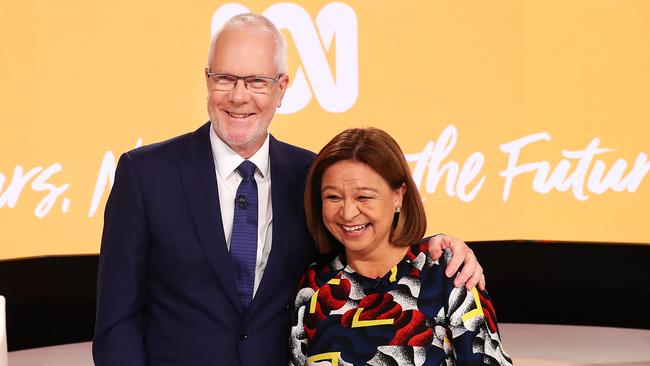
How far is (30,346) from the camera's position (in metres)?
5.41

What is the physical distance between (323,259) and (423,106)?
3338mm

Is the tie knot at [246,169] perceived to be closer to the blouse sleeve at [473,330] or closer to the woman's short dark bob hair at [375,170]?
the woman's short dark bob hair at [375,170]

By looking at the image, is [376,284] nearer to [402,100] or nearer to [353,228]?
[353,228]

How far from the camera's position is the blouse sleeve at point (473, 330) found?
2.11 m

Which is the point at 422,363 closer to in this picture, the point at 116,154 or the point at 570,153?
the point at 116,154

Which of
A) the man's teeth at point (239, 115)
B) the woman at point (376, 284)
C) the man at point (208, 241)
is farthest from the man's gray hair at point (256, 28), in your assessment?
the woman at point (376, 284)

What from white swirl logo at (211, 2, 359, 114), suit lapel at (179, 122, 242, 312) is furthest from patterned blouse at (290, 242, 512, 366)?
white swirl logo at (211, 2, 359, 114)

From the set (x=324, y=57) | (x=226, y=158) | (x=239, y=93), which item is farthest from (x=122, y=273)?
(x=324, y=57)

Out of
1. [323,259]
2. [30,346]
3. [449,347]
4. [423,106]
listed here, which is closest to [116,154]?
[30,346]

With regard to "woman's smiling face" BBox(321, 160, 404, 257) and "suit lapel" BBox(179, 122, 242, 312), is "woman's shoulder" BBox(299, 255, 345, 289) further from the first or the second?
"suit lapel" BBox(179, 122, 242, 312)

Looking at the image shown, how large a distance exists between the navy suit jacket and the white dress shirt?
0.09 ft

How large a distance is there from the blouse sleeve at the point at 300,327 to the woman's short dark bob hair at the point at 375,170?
4.6 inches

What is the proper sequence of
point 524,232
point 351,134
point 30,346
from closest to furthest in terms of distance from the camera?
point 351,134 → point 30,346 → point 524,232

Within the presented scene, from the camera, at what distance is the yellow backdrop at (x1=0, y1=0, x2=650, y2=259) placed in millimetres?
5031
